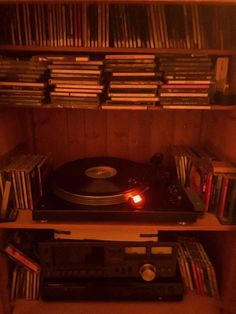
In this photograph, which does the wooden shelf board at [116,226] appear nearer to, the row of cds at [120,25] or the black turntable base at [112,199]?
the black turntable base at [112,199]

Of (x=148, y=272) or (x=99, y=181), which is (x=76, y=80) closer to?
(x=99, y=181)

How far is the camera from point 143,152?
4.65 ft

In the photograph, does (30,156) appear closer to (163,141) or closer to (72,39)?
(72,39)

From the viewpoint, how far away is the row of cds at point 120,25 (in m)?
1.04

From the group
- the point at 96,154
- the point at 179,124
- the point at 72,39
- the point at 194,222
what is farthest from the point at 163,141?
the point at 72,39

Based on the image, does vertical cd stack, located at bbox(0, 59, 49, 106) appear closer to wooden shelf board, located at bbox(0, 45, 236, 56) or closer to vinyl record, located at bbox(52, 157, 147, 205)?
wooden shelf board, located at bbox(0, 45, 236, 56)

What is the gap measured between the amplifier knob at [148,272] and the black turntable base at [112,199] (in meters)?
0.23

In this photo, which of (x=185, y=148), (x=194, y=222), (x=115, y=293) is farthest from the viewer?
(x=185, y=148)

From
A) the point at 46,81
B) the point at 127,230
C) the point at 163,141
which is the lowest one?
the point at 127,230

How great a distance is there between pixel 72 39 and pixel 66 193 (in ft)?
1.97

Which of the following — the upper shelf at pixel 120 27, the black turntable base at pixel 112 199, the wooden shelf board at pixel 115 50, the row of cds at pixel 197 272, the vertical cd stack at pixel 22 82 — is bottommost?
the row of cds at pixel 197 272

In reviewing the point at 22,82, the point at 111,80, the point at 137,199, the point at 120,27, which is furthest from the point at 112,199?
the point at 120,27

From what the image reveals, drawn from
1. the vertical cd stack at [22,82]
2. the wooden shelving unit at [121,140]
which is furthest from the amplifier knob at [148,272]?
the vertical cd stack at [22,82]

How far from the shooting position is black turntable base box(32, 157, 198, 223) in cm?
98
